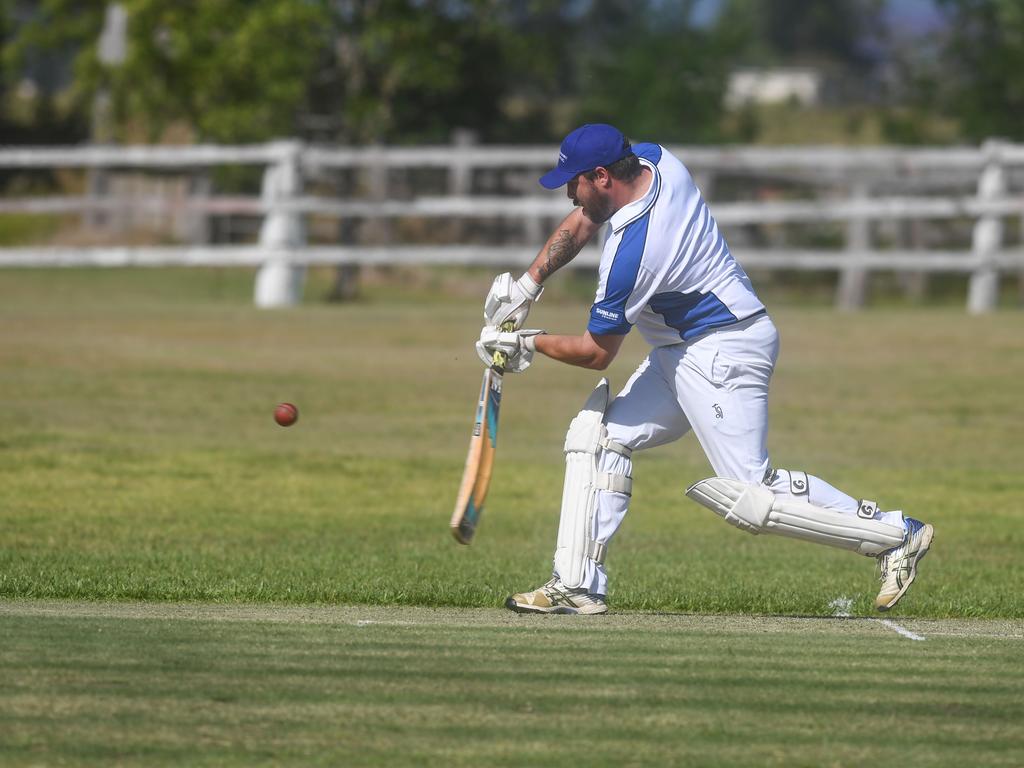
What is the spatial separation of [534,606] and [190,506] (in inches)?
184

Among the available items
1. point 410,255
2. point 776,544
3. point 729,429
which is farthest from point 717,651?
point 410,255

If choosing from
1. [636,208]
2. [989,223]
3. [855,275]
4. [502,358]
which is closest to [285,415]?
[502,358]

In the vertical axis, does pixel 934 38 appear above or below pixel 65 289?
above

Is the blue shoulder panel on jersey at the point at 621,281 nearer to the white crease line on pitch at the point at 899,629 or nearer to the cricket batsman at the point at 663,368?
the cricket batsman at the point at 663,368

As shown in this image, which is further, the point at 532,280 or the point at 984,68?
the point at 984,68

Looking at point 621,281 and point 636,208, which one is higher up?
point 636,208

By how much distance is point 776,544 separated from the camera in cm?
1127

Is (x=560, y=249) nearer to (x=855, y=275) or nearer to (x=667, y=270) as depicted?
(x=667, y=270)

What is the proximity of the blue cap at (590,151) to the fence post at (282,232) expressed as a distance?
14112 mm

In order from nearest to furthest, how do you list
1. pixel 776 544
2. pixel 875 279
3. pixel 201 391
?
pixel 776 544 < pixel 201 391 < pixel 875 279

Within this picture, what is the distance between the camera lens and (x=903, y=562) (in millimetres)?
7484

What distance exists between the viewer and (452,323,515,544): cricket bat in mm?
7516

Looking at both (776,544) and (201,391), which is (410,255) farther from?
(776,544)

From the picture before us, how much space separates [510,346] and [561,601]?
44.0 inches
